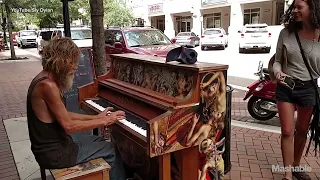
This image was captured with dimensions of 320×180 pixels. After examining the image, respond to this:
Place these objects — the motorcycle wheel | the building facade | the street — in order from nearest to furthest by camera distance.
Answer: the street → the motorcycle wheel → the building facade

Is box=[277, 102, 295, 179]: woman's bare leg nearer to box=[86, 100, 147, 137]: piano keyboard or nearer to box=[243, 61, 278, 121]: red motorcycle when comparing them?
box=[86, 100, 147, 137]: piano keyboard

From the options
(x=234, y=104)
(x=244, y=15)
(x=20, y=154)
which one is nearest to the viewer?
(x=20, y=154)

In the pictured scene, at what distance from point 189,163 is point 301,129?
1313 millimetres

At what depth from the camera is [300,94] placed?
298 cm

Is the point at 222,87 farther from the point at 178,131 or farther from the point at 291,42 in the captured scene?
the point at 291,42

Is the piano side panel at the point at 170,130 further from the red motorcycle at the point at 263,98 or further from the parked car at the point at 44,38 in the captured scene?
the red motorcycle at the point at 263,98

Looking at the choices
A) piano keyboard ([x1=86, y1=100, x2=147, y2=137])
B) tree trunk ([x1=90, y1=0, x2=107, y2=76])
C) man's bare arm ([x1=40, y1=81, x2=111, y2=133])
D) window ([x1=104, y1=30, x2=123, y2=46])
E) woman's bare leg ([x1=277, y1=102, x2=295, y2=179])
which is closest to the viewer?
man's bare arm ([x1=40, y1=81, x2=111, y2=133])

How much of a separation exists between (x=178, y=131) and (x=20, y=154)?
8.98ft

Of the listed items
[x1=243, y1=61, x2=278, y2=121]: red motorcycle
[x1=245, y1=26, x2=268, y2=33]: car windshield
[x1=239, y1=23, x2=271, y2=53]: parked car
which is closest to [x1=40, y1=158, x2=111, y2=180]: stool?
[x1=243, y1=61, x2=278, y2=121]: red motorcycle

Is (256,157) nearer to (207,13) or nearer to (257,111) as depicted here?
(257,111)

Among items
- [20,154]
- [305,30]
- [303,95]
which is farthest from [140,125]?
[20,154]

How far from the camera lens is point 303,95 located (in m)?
2.98

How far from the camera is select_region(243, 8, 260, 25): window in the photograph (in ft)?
84.5

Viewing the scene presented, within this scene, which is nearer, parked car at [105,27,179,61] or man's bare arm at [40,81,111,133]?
man's bare arm at [40,81,111,133]
